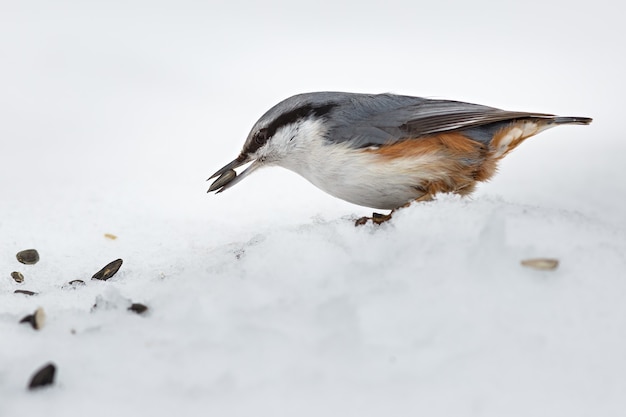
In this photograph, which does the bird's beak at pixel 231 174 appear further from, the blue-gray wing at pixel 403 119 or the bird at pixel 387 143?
the blue-gray wing at pixel 403 119

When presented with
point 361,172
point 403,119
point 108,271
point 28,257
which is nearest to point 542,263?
point 361,172

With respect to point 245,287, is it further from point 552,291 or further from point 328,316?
point 552,291

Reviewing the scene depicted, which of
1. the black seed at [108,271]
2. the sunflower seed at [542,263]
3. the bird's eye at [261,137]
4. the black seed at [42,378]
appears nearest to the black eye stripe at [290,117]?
the bird's eye at [261,137]

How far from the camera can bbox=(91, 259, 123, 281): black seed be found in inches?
138

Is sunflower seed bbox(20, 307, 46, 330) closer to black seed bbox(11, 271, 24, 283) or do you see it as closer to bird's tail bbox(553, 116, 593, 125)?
black seed bbox(11, 271, 24, 283)

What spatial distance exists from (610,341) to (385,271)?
2.40ft

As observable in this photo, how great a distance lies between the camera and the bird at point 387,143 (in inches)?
129

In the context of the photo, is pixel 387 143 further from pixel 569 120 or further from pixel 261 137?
pixel 569 120

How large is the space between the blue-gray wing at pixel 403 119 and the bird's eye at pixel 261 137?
1.13ft

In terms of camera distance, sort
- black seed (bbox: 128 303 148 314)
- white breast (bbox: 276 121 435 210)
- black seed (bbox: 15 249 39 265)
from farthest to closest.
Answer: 1. black seed (bbox: 15 249 39 265)
2. white breast (bbox: 276 121 435 210)
3. black seed (bbox: 128 303 148 314)

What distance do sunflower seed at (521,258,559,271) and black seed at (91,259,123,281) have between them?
1872 millimetres

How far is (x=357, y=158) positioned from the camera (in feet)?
10.7

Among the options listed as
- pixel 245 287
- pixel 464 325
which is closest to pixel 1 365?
pixel 245 287

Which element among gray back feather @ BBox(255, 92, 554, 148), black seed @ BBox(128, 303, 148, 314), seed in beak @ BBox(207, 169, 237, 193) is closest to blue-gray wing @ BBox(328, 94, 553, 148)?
gray back feather @ BBox(255, 92, 554, 148)
